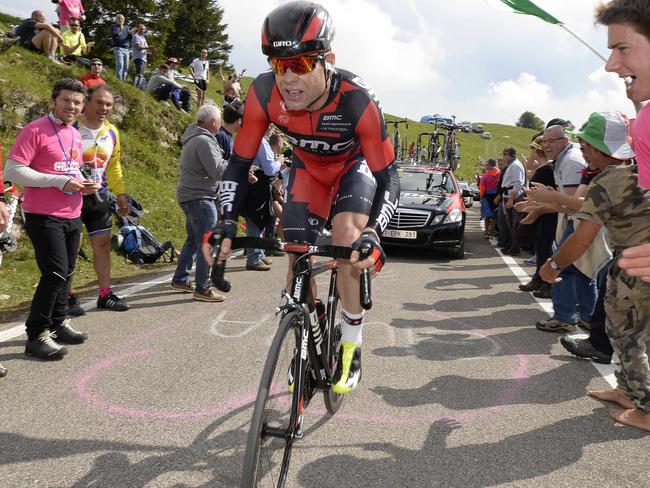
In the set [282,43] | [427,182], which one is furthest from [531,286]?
[282,43]

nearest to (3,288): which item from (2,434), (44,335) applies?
(44,335)

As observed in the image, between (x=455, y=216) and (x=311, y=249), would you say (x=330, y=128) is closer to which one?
(x=311, y=249)

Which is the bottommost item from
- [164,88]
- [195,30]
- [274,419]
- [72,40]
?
[274,419]

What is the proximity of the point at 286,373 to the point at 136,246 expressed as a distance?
7106 millimetres

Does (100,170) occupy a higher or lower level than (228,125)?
lower

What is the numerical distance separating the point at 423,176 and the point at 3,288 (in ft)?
28.8

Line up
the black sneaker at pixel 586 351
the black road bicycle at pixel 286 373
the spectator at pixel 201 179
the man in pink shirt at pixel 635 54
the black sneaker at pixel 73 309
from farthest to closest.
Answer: the spectator at pixel 201 179 → the black sneaker at pixel 73 309 → the black sneaker at pixel 586 351 → the black road bicycle at pixel 286 373 → the man in pink shirt at pixel 635 54

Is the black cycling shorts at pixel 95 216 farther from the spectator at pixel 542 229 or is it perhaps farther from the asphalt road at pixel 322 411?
the spectator at pixel 542 229

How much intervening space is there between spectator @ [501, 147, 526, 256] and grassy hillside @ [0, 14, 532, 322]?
270 inches

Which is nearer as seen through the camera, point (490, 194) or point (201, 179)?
point (201, 179)

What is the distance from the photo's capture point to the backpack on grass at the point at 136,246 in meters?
8.84

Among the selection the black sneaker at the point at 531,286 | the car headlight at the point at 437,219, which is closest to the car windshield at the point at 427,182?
the car headlight at the point at 437,219

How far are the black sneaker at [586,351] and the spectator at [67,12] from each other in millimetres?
15929

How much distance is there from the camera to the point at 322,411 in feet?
11.4
